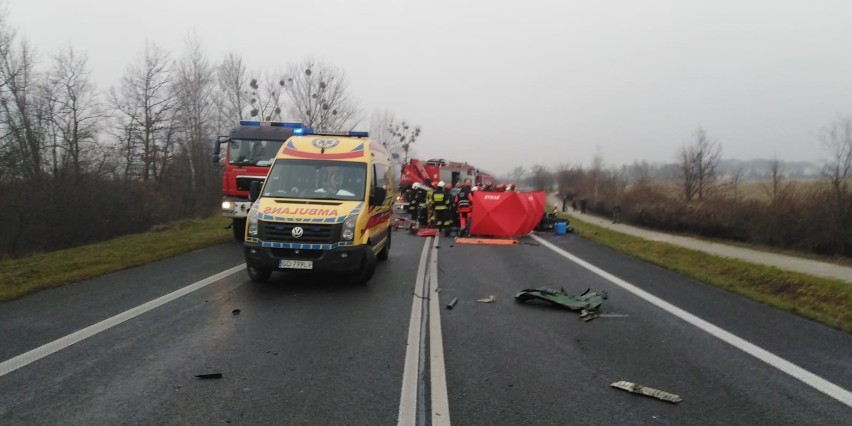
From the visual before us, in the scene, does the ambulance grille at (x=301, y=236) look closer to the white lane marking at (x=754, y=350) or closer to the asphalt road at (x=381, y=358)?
the asphalt road at (x=381, y=358)

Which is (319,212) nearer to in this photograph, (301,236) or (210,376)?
(301,236)

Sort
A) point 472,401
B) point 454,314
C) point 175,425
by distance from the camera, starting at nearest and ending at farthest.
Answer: point 175,425 < point 472,401 < point 454,314

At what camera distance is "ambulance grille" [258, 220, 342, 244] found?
791cm

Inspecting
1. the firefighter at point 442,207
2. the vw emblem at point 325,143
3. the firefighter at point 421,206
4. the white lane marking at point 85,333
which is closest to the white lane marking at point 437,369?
the white lane marking at point 85,333

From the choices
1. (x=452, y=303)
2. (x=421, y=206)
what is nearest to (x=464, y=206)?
(x=421, y=206)

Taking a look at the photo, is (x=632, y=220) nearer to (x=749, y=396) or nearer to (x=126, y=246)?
(x=126, y=246)

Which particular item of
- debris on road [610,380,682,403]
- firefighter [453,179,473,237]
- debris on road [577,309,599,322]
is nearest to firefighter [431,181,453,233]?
firefighter [453,179,473,237]

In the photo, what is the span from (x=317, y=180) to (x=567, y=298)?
15.4 ft

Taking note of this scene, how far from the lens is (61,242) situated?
19469mm

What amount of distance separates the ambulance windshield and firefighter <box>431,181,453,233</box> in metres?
9.59

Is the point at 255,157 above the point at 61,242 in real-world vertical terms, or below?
above

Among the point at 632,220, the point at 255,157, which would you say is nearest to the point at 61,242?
the point at 255,157

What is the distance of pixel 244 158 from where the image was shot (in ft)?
48.3

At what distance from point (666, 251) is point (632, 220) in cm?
2014
